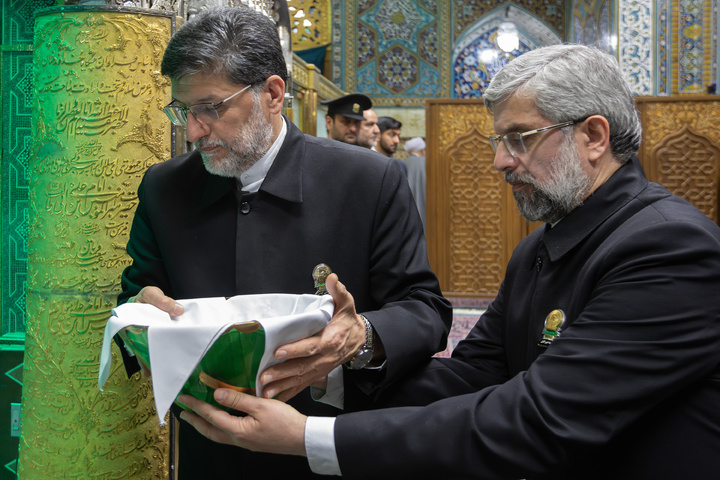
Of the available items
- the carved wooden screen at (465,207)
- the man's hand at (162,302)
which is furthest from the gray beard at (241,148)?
Result: the carved wooden screen at (465,207)

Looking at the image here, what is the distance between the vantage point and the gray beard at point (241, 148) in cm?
173

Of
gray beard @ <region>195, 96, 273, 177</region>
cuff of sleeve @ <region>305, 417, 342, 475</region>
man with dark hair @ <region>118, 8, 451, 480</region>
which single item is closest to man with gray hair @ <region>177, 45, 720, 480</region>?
cuff of sleeve @ <region>305, 417, 342, 475</region>

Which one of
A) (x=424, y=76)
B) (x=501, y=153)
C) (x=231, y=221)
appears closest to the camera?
(x=501, y=153)

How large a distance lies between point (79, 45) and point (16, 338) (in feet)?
5.72

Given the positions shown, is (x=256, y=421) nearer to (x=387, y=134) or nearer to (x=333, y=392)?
(x=333, y=392)

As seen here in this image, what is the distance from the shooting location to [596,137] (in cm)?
152

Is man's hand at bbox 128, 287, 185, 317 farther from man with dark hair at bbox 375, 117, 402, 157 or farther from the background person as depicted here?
man with dark hair at bbox 375, 117, 402, 157

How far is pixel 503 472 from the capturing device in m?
1.26

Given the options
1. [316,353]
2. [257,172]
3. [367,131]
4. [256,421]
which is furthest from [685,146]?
[256,421]

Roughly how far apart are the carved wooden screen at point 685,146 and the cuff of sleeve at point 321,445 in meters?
7.32

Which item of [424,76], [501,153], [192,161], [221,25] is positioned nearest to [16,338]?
[192,161]

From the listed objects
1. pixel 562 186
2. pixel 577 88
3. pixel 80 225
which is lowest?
pixel 80 225

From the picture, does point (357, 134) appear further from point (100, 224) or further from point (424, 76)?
point (424, 76)

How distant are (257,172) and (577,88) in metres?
0.83
